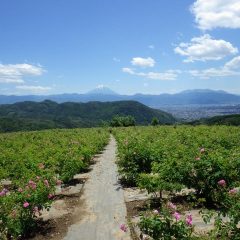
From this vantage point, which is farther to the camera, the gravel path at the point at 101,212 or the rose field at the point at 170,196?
the gravel path at the point at 101,212

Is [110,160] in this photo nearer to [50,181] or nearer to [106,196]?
[106,196]

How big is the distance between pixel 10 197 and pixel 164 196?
5.71 metres

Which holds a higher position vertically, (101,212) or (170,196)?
(170,196)

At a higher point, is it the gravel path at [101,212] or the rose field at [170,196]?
the rose field at [170,196]

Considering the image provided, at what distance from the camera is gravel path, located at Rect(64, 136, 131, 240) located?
30.7 ft

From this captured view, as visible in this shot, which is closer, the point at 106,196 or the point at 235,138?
the point at 106,196

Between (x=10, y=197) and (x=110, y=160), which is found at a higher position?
(x=10, y=197)

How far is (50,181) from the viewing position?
35.3 feet

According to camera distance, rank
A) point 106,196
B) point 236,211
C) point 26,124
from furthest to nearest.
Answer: point 26,124 → point 106,196 → point 236,211

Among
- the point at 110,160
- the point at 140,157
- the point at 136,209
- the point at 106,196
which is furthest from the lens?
the point at 110,160

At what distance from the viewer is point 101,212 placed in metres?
11.3

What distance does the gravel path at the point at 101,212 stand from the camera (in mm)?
9344

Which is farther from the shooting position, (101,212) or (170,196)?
(170,196)

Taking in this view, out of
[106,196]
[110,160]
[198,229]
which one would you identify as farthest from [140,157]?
[110,160]
